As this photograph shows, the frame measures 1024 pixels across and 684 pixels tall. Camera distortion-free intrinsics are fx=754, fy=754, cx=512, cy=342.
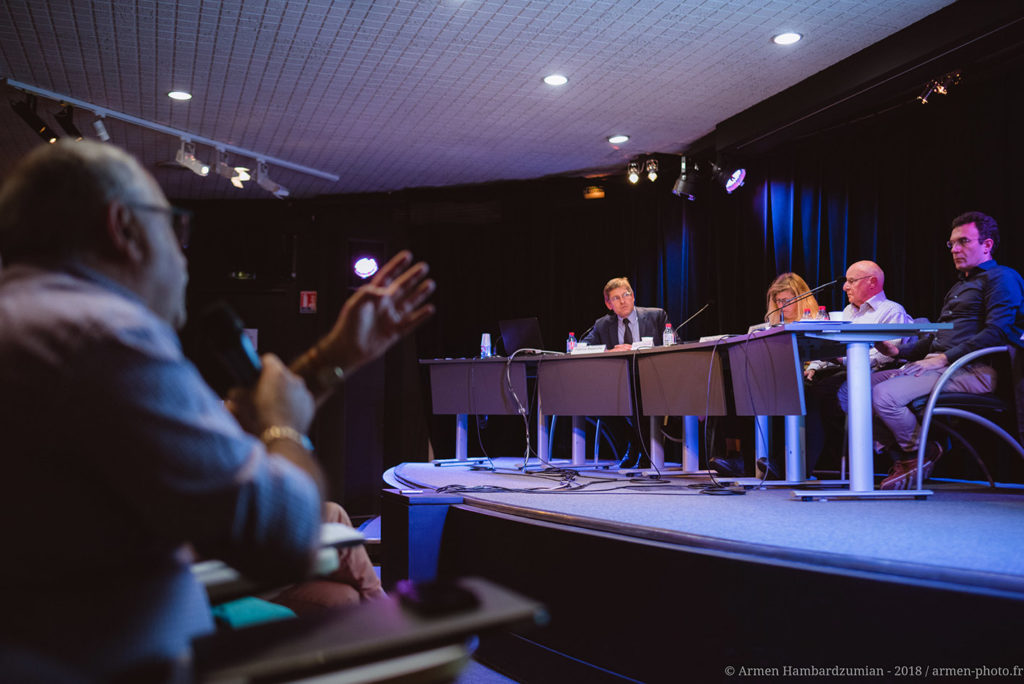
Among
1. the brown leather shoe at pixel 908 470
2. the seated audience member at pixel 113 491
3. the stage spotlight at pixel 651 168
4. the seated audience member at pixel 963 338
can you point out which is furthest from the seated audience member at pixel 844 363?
the seated audience member at pixel 113 491

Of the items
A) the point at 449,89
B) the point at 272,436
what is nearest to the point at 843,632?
the point at 272,436

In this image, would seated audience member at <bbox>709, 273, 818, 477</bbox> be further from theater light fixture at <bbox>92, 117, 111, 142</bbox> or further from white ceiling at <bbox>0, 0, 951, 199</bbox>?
theater light fixture at <bbox>92, 117, 111, 142</bbox>

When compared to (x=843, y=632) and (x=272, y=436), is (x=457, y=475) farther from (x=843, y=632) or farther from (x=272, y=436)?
(x=272, y=436)

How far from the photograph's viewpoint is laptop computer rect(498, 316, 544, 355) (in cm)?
577

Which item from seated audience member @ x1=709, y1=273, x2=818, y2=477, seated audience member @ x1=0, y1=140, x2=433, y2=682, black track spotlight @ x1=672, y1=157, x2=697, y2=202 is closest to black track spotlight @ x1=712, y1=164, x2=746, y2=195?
black track spotlight @ x1=672, y1=157, x2=697, y2=202

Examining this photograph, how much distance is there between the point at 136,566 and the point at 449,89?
205 inches

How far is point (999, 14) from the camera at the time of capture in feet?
13.2

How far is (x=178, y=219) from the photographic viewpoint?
100cm

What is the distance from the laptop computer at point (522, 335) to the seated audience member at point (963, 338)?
244 cm

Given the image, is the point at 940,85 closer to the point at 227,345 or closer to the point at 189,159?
the point at 227,345

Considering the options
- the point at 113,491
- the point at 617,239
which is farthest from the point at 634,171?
the point at 113,491

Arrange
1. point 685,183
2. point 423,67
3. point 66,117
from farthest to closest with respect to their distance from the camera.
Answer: point 685,183 < point 66,117 < point 423,67

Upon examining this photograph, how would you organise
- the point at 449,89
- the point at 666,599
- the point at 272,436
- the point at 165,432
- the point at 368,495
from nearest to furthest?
the point at 165,432
the point at 272,436
the point at 666,599
the point at 449,89
the point at 368,495

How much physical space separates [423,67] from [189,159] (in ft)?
7.95
